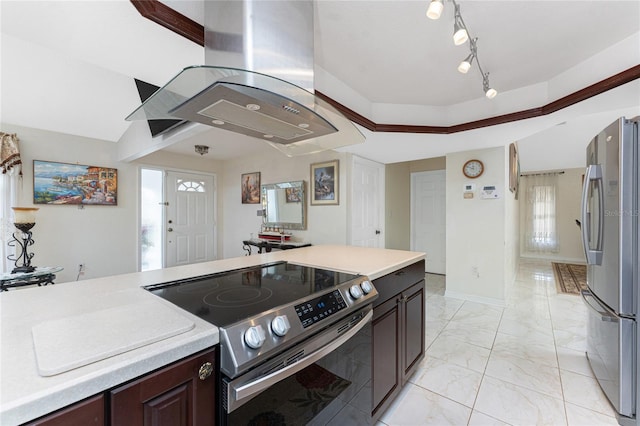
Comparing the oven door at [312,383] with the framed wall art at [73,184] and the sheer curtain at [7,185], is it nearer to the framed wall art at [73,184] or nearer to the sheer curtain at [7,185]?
the sheer curtain at [7,185]

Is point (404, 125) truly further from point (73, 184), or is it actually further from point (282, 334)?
point (73, 184)

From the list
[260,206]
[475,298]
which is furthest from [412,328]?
[260,206]

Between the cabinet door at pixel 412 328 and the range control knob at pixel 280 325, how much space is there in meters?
1.08

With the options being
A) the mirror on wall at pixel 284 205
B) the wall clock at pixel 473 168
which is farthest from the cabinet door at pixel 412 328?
the mirror on wall at pixel 284 205

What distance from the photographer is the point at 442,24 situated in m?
1.73

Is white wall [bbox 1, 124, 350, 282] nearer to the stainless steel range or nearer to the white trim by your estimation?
the stainless steel range

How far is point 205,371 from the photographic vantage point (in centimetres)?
76

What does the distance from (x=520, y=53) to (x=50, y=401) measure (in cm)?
306

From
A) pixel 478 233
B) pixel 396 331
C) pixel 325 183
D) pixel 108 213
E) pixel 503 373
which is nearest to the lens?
pixel 396 331

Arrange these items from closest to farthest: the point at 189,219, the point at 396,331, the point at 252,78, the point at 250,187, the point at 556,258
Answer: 1. the point at 252,78
2. the point at 396,331
3. the point at 250,187
4. the point at 189,219
5. the point at 556,258

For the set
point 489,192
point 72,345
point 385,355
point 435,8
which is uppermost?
point 435,8

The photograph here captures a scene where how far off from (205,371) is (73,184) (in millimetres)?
4796

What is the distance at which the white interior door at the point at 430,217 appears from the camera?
16.7 ft

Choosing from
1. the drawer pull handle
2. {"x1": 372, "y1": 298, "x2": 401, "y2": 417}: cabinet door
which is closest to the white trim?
{"x1": 372, "y1": 298, "x2": 401, "y2": 417}: cabinet door
